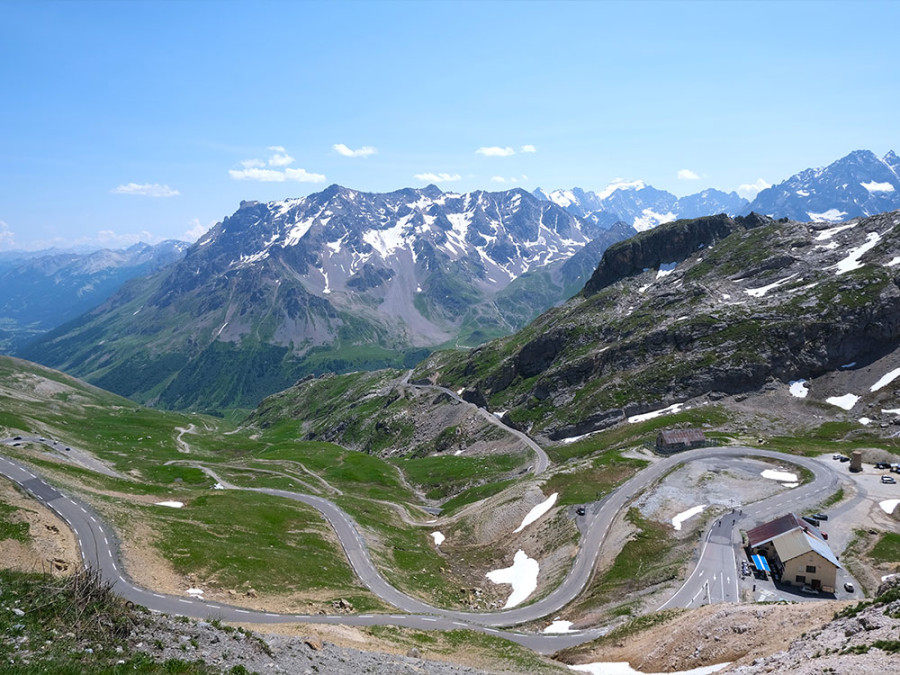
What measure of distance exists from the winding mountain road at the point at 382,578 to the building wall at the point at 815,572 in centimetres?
1946

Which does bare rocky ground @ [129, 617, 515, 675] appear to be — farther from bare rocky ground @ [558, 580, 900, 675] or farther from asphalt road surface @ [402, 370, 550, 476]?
asphalt road surface @ [402, 370, 550, 476]

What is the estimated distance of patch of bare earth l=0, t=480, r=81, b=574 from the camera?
4575 centimetres

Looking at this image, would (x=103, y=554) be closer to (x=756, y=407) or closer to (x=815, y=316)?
→ (x=756, y=407)

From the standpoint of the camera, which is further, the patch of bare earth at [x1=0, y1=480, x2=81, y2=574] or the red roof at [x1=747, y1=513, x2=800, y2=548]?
the red roof at [x1=747, y1=513, x2=800, y2=548]

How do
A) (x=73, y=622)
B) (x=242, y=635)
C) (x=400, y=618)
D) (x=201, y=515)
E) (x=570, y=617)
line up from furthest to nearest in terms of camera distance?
(x=201, y=515) < (x=570, y=617) < (x=400, y=618) < (x=242, y=635) < (x=73, y=622)

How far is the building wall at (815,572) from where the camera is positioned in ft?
189

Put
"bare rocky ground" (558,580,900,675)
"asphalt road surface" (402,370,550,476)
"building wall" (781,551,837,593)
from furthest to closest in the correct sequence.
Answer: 1. "asphalt road surface" (402,370,550,476)
2. "building wall" (781,551,837,593)
3. "bare rocky ground" (558,580,900,675)

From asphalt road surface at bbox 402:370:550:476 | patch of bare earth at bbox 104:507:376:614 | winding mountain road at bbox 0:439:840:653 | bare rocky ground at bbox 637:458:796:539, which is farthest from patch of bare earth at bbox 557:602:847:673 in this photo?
asphalt road surface at bbox 402:370:550:476

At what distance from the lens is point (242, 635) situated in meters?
30.4

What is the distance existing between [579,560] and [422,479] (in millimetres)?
76617

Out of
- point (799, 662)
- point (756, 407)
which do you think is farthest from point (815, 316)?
point (799, 662)

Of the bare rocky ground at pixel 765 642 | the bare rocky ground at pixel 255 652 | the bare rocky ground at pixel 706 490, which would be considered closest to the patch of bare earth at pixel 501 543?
the bare rocky ground at pixel 706 490

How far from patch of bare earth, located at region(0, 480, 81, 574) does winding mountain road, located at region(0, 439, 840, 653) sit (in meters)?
1.27

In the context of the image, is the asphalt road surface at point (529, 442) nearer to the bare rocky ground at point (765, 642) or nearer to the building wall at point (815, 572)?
the building wall at point (815, 572)
